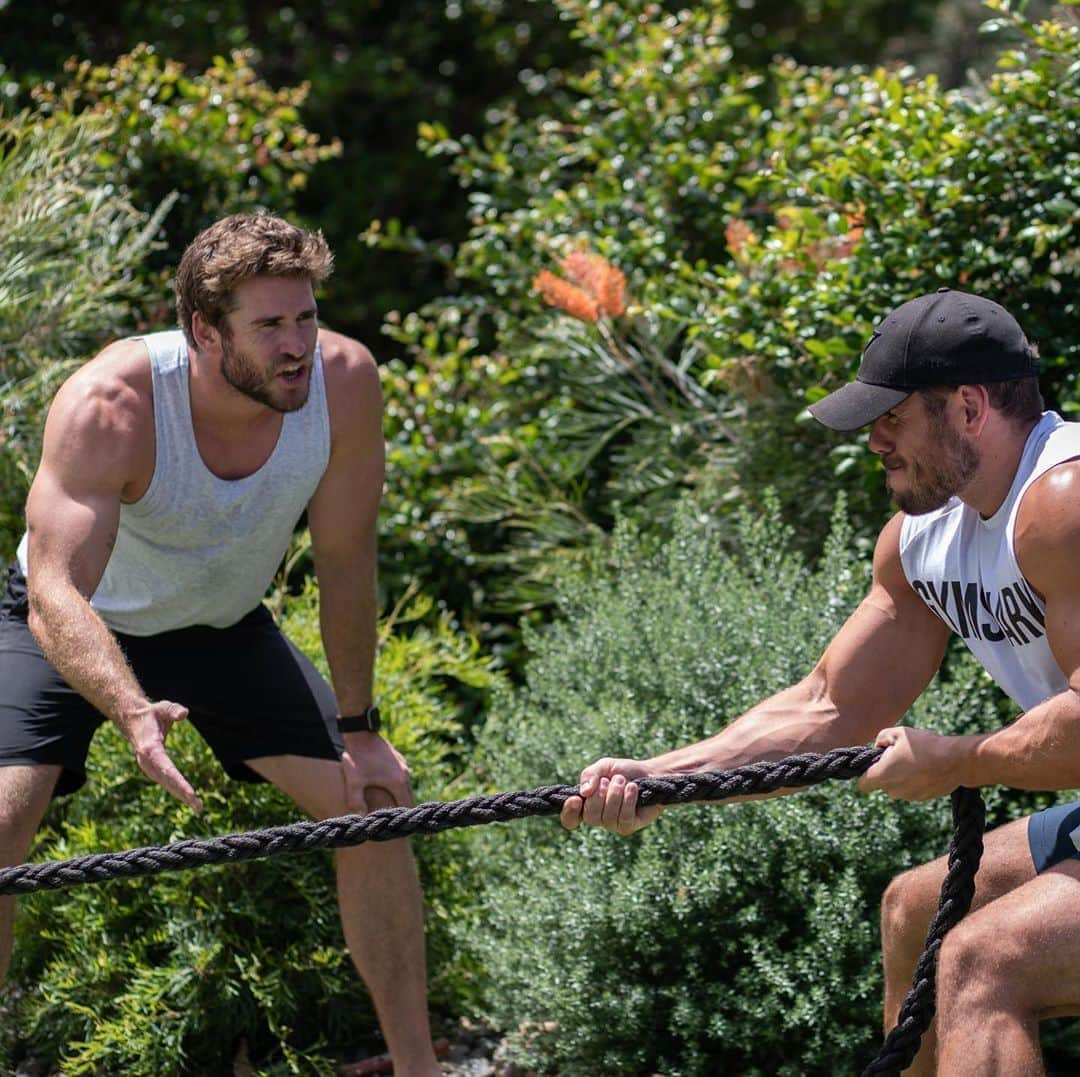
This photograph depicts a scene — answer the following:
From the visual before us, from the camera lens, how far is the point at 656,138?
5.71 m

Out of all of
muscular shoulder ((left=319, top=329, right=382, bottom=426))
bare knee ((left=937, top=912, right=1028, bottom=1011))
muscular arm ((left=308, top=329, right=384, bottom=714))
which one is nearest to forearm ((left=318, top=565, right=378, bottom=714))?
muscular arm ((left=308, top=329, right=384, bottom=714))

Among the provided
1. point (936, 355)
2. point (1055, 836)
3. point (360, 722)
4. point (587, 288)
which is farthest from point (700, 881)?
point (587, 288)

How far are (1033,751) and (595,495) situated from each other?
2.82m

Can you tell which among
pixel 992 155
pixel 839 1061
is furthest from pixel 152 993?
pixel 992 155

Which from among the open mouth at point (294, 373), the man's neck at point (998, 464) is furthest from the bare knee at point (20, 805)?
the man's neck at point (998, 464)

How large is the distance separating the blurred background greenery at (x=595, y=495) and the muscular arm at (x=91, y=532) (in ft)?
2.65

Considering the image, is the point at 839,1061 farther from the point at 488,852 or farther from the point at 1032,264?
the point at 1032,264

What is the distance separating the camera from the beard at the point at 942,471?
2572 mm

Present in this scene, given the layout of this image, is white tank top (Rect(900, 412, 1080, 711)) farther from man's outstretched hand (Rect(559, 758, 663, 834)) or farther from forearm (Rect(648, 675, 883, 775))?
man's outstretched hand (Rect(559, 758, 663, 834))

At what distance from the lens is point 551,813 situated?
2.57 m

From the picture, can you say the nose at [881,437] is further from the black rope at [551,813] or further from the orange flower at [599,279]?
the orange flower at [599,279]

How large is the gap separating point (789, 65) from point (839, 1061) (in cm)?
388

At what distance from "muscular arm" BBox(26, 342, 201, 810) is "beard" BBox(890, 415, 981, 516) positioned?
1.28 meters

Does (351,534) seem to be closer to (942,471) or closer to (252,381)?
(252,381)
